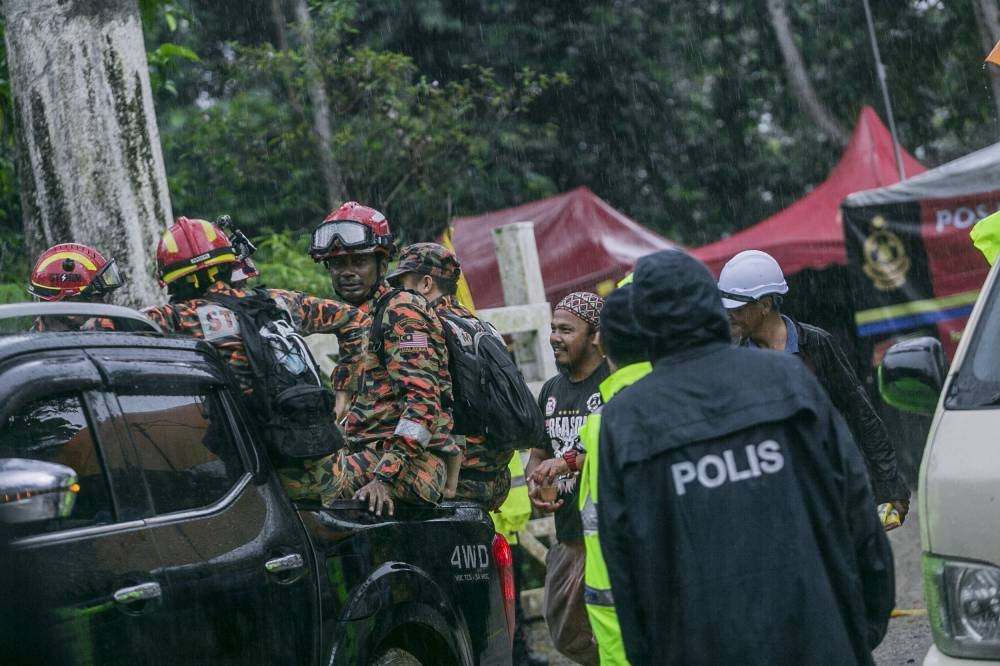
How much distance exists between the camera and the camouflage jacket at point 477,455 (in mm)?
5922

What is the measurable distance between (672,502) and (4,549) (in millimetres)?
1436

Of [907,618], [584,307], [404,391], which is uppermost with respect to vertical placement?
[584,307]

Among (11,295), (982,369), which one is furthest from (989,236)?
(11,295)

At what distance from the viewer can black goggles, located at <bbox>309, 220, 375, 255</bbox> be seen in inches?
221

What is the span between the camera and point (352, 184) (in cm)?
1627

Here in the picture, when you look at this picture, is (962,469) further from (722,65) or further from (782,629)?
(722,65)

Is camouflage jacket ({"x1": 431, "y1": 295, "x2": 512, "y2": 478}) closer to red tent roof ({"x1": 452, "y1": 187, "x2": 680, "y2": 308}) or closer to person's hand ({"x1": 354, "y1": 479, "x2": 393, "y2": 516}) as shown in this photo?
person's hand ({"x1": 354, "y1": 479, "x2": 393, "y2": 516})

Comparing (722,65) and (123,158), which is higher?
(722,65)

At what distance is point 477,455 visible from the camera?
234 inches

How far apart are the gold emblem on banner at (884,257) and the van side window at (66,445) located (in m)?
9.15

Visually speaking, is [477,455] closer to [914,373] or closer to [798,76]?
[914,373]

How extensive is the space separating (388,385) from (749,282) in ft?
4.60

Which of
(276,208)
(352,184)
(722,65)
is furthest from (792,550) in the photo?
(722,65)

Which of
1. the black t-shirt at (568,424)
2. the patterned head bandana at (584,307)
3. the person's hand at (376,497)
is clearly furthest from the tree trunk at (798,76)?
the person's hand at (376,497)
